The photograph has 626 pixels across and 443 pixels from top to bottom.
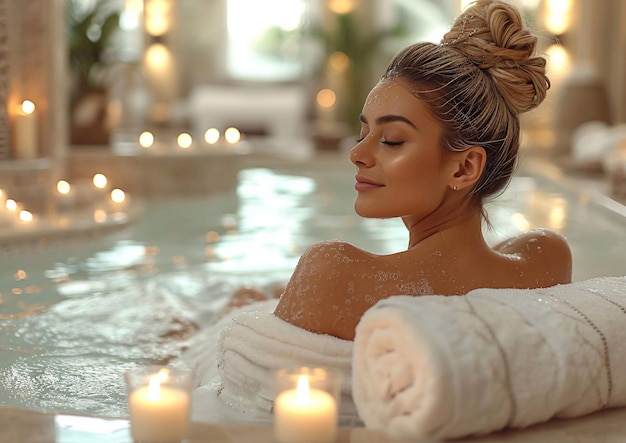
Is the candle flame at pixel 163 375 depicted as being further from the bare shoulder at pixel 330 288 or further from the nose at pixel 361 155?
the nose at pixel 361 155

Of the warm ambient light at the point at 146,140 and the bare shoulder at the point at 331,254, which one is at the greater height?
the bare shoulder at the point at 331,254

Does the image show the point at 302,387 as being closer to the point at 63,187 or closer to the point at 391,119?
the point at 391,119

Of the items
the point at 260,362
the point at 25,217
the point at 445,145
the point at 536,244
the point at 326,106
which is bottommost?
the point at 326,106

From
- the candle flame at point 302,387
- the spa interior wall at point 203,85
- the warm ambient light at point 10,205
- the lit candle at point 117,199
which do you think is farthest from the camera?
the lit candle at point 117,199

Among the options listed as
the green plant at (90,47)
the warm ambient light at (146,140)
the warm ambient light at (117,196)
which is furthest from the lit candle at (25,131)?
the green plant at (90,47)

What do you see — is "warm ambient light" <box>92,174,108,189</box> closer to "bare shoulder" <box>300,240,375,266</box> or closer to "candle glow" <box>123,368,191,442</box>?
"bare shoulder" <box>300,240,375,266</box>

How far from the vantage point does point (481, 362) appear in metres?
1.46

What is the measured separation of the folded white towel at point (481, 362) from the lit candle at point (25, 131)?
4.22 m

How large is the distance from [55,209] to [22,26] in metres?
1.05

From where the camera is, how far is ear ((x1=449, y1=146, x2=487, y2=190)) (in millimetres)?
1898

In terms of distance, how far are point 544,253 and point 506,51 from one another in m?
0.50

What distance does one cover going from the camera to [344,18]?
12.3 metres

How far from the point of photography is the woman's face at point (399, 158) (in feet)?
6.16

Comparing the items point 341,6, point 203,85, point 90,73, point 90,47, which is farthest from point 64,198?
point 341,6
